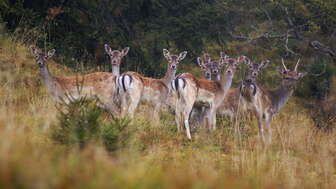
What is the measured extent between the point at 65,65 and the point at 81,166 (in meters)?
9.42

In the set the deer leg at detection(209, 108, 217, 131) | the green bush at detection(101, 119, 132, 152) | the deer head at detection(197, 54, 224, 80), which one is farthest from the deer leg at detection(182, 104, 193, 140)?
the green bush at detection(101, 119, 132, 152)

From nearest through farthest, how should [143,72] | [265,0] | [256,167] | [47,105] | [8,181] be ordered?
[8,181], [256,167], [47,105], [143,72], [265,0]

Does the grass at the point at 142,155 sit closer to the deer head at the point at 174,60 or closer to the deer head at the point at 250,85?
the deer head at the point at 250,85

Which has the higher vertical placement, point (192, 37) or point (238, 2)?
point (238, 2)

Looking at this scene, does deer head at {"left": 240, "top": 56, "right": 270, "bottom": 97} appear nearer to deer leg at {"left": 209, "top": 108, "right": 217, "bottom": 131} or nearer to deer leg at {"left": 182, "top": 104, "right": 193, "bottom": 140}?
deer leg at {"left": 209, "top": 108, "right": 217, "bottom": 131}

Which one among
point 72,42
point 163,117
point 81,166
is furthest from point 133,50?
point 81,166

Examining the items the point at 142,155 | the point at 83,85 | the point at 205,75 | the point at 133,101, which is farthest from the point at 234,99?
the point at 142,155

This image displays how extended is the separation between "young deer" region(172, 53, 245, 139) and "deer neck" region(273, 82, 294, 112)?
3.16ft

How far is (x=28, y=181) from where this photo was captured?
9.48 feet

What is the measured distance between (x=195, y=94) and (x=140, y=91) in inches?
39.0

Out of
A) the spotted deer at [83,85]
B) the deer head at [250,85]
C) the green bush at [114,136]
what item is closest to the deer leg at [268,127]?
the deer head at [250,85]

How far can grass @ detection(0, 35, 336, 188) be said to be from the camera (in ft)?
10.6

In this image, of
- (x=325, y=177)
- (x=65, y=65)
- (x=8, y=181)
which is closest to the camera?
(x=8, y=181)

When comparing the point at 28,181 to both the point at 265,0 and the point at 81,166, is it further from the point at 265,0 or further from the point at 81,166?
the point at 265,0
